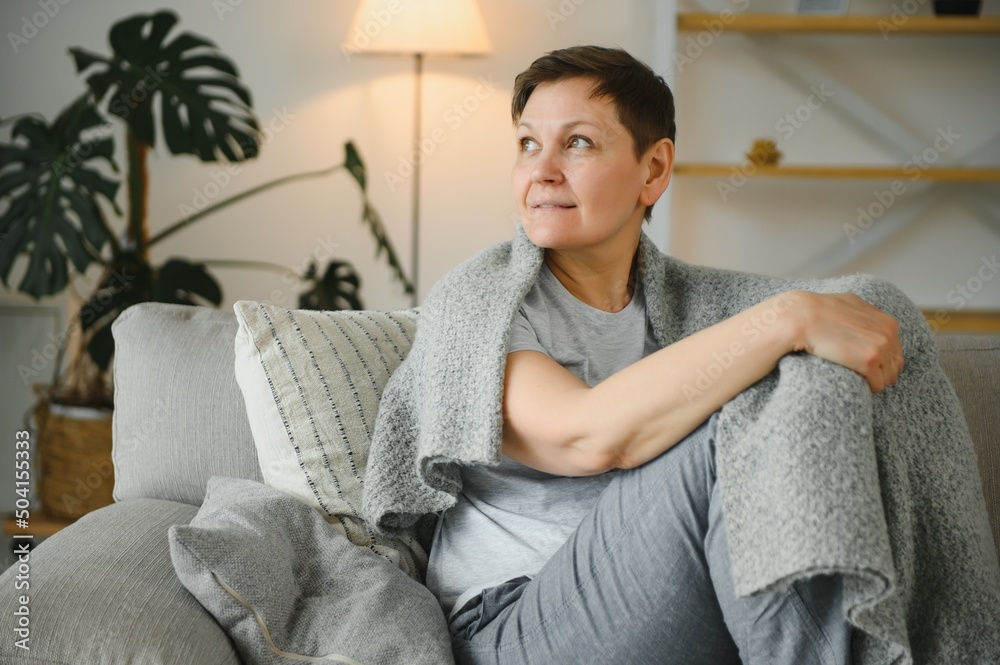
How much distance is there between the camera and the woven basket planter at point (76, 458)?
2416mm

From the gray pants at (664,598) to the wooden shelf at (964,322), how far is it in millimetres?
2169

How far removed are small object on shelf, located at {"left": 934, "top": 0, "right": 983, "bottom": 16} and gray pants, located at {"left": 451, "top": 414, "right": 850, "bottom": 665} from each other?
2.40 meters

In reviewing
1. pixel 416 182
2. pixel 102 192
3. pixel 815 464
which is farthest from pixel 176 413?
pixel 416 182

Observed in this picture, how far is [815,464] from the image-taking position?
3.06ft

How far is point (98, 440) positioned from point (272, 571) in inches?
59.5

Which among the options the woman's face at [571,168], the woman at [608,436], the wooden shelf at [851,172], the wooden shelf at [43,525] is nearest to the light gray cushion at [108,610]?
the woman at [608,436]

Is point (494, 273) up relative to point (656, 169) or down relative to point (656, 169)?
down

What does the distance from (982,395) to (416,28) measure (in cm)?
183

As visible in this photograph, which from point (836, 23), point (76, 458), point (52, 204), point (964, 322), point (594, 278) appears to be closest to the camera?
point (594, 278)

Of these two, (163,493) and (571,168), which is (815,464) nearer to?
(571,168)

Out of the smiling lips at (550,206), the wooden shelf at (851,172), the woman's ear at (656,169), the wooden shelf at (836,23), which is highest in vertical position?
the wooden shelf at (836,23)

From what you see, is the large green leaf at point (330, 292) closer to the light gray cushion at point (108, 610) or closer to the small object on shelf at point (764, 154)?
the small object on shelf at point (764, 154)

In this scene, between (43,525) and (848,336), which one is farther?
(43,525)

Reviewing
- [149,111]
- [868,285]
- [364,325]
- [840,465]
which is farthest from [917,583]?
[149,111]
